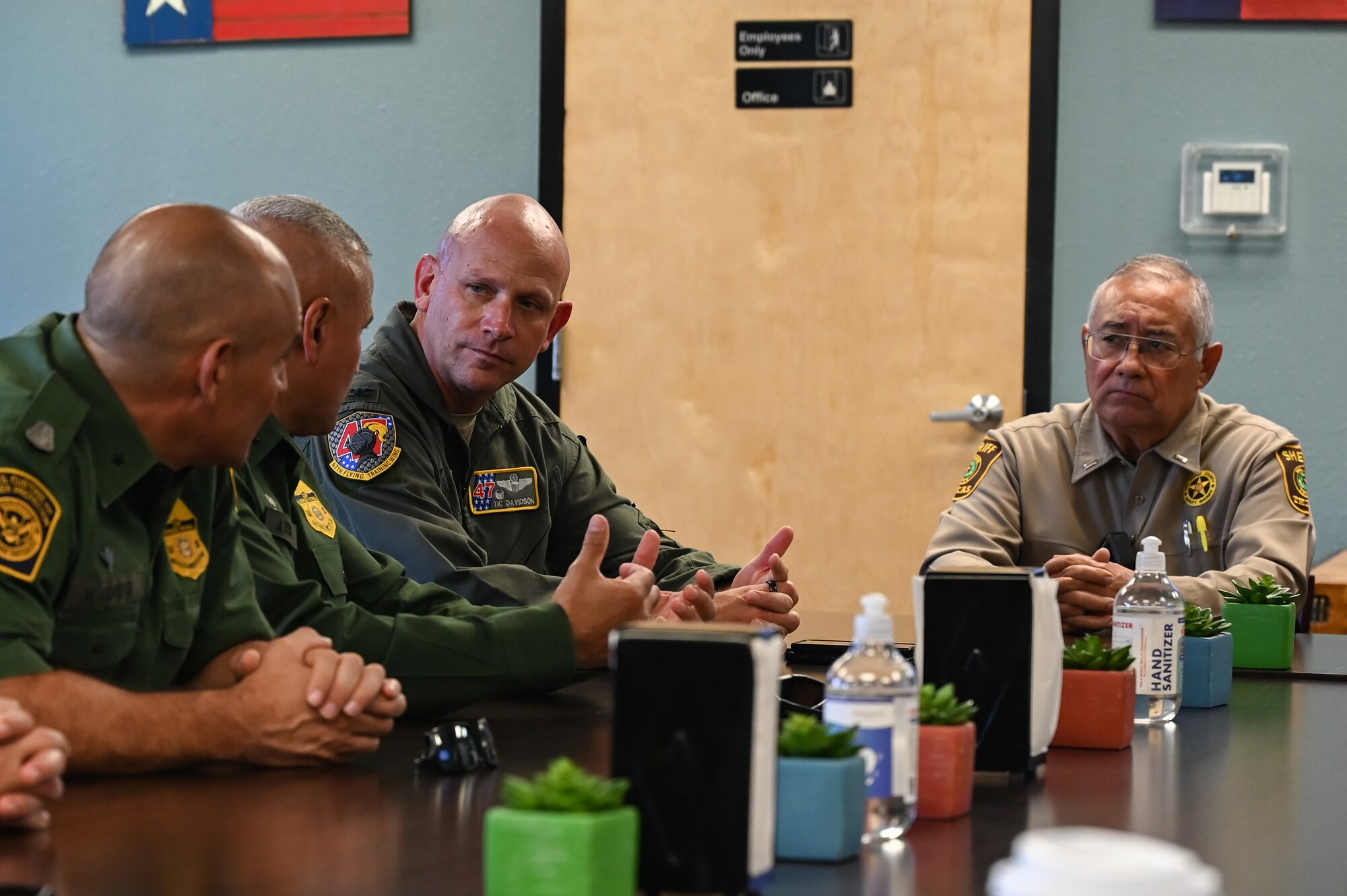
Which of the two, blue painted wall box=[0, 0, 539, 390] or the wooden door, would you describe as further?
blue painted wall box=[0, 0, 539, 390]

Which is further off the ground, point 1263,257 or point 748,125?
point 748,125

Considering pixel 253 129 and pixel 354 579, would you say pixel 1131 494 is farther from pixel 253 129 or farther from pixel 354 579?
pixel 253 129

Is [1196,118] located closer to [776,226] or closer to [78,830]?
[776,226]

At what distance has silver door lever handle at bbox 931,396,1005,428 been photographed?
3828 millimetres

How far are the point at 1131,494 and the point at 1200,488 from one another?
0.41ft

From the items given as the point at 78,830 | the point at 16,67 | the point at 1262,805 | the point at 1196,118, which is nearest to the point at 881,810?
the point at 1262,805

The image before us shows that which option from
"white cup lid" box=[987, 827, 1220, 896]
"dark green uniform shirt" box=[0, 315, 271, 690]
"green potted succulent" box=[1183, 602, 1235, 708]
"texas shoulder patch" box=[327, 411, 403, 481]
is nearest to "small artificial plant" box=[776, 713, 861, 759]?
"white cup lid" box=[987, 827, 1220, 896]

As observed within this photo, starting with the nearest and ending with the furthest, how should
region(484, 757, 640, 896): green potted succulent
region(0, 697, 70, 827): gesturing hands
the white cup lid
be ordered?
the white cup lid, region(484, 757, 640, 896): green potted succulent, region(0, 697, 70, 827): gesturing hands

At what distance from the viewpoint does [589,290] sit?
4.02 m

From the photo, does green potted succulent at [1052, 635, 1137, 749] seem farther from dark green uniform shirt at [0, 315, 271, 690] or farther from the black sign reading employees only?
the black sign reading employees only

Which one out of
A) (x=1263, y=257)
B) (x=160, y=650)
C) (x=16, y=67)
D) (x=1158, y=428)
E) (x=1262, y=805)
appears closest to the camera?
(x=1262, y=805)

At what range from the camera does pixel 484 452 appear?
9.03 ft

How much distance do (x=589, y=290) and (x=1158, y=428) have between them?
1.59 meters

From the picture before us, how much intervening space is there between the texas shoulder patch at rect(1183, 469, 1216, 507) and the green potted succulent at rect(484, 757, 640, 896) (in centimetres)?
230
